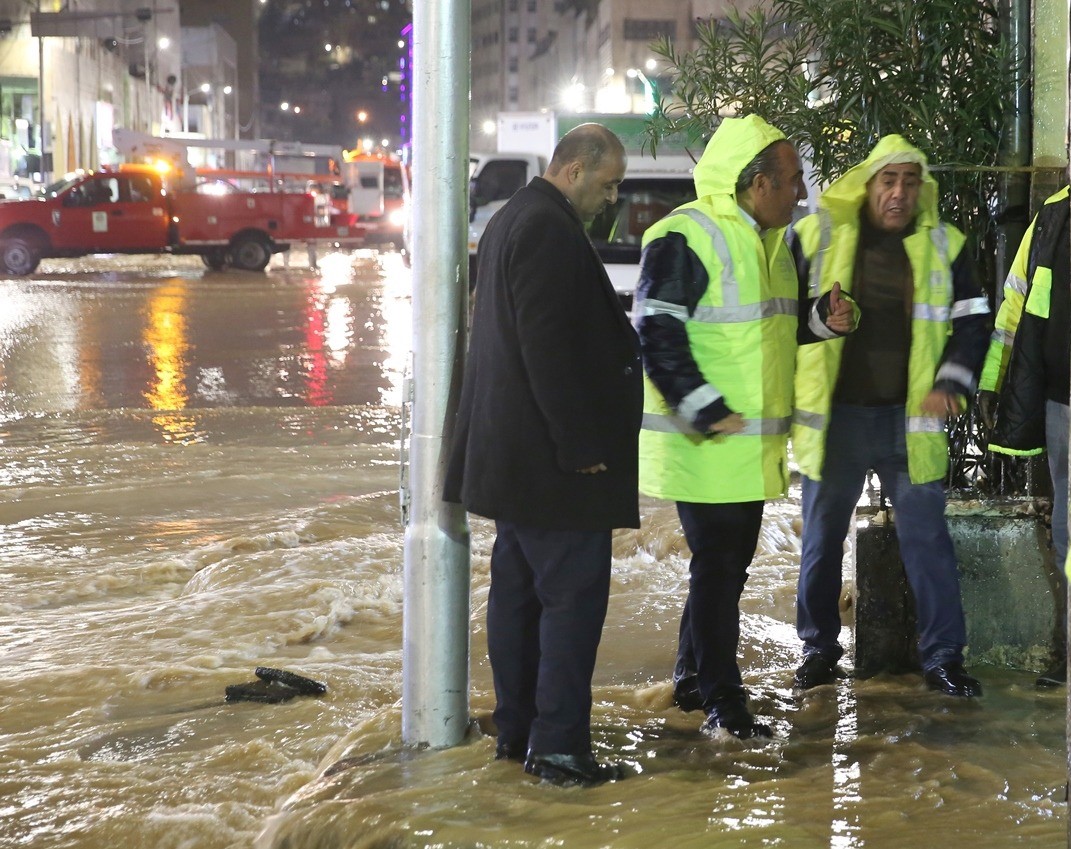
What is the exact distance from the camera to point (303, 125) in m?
152

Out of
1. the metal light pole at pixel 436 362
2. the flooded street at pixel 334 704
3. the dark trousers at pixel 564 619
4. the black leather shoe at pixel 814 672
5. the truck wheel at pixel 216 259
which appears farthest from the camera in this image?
the truck wheel at pixel 216 259

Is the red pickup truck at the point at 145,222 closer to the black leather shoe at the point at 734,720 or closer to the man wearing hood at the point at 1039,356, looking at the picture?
the man wearing hood at the point at 1039,356

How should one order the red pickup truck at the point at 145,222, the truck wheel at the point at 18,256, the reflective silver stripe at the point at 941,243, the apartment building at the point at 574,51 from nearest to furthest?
the reflective silver stripe at the point at 941,243
the truck wheel at the point at 18,256
the red pickup truck at the point at 145,222
the apartment building at the point at 574,51

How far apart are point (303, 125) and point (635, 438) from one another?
154 m

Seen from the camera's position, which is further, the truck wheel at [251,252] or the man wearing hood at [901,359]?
the truck wheel at [251,252]

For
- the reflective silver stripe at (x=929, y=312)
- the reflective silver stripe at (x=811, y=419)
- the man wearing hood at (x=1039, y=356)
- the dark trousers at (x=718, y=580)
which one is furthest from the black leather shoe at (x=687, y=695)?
the reflective silver stripe at (x=929, y=312)

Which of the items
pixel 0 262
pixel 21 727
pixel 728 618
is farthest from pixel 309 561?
pixel 0 262

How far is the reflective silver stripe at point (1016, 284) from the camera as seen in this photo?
15.0 ft

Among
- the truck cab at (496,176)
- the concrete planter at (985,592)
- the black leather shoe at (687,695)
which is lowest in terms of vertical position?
the black leather shoe at (687,695)

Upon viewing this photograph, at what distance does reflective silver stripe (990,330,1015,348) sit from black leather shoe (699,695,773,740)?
4.79 ft

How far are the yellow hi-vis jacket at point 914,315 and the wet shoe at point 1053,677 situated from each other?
766 millimetres

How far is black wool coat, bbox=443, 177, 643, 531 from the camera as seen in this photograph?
3672 millimetres

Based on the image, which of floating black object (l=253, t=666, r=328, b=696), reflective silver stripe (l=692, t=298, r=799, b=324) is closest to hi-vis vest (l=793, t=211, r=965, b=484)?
reflective silver stripe (l=692, t=298, r=799, b=324)

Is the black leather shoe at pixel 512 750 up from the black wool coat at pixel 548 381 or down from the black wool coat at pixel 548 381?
down
